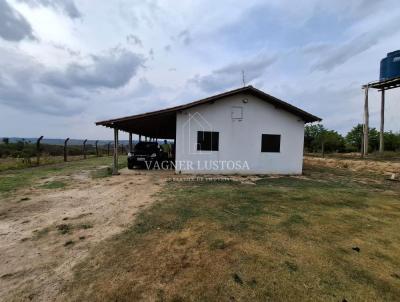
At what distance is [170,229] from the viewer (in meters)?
4.12

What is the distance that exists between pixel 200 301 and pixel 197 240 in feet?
4.46

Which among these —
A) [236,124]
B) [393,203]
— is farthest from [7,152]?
[393,203]

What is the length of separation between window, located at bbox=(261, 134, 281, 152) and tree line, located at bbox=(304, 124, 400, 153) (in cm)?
2131

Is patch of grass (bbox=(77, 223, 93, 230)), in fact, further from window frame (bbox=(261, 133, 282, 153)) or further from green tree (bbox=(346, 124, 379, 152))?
green tree (bbox=(346, 124, 379, 152))

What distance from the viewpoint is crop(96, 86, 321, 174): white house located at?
11.0 m

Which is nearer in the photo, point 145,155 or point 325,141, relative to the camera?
point 145,155

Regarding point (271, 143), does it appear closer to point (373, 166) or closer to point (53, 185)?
point (373, 166)

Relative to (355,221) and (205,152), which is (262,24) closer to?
(205,152)

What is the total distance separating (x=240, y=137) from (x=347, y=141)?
2949cm

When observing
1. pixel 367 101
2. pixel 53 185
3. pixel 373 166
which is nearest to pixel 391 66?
pixel 367 101

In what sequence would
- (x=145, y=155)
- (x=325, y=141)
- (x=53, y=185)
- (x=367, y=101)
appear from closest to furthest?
(x=53, y=185) → (x=145, y=155) → (x=367, y=101) → (x=325, y=141)

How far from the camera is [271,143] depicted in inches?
463

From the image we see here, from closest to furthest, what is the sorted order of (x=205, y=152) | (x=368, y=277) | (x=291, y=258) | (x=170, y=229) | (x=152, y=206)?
(x=368, y=277) → (x=291, y=258) → (x=170, y=229) → (x=152, y=206) → (x=205, y=152)

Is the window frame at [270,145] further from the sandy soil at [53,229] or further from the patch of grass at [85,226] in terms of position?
the patch of grass at [85,226]
